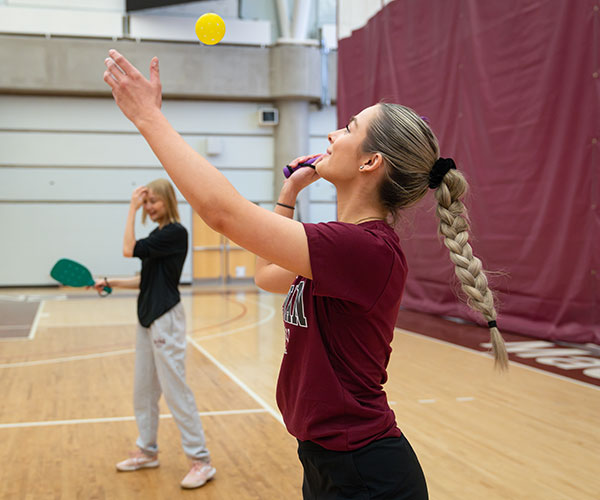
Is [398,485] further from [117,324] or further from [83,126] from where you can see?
[83,126]

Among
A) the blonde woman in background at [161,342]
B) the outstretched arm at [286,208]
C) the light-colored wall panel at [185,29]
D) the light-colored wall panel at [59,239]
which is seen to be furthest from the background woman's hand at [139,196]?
the light-colored wall panel at [185,29]

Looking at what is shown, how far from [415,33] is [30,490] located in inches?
316

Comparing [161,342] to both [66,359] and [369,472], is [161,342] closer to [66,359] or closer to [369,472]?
[369,472]

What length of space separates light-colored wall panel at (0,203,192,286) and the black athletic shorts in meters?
12.6

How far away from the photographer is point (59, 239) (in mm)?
13977

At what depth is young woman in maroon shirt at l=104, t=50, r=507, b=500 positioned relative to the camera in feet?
4.11

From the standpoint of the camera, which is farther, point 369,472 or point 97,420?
point 97,420

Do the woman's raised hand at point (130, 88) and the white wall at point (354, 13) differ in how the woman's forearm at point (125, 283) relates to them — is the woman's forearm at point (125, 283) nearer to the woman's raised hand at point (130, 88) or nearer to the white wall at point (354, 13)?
the woman's raised hand at point (130, 88)

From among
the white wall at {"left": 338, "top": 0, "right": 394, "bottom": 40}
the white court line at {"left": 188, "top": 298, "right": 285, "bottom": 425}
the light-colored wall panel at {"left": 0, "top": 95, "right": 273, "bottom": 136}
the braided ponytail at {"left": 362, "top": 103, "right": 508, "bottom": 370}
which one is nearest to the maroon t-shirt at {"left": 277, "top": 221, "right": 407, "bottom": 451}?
the braided ponytail at {"left": 362, "top": 103, "right": 508, "bottom": 370}

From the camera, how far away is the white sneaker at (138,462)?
11.9ft

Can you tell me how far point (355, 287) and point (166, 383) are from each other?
2396 mm

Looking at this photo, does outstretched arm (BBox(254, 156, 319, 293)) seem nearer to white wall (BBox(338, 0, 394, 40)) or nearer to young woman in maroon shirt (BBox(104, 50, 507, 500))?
young woman in maroon shirt (BBox(104, 50, 507, 500))

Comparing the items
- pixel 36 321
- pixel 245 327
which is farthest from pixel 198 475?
pixel 36 321

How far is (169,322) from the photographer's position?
3.52 meters
